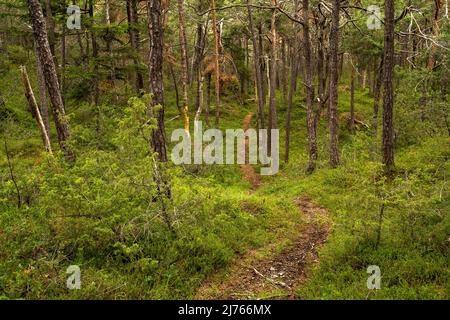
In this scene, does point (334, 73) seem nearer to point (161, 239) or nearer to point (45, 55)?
point (161, 239)


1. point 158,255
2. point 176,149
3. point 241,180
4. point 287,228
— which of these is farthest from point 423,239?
point 176,149

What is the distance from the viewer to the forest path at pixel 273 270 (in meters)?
6.61

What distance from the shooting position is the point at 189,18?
23188 millimetres

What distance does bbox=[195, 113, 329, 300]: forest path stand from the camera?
260 inches

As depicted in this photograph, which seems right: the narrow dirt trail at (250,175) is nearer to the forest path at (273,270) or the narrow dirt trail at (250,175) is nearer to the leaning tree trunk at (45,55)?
the forest path at (273,270)

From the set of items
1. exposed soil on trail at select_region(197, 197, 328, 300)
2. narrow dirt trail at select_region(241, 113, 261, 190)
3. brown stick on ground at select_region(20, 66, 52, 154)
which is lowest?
narrow dirt trail at select_region(241, 113, 261, 190)

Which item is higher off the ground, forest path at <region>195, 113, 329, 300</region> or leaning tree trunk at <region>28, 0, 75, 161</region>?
leaning tree trunk at <region>28, 0, 75, 161</region>

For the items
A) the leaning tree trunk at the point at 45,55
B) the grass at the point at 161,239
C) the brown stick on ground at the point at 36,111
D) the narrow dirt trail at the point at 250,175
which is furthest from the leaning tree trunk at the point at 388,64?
the brown stick on ground at the point at 36,111

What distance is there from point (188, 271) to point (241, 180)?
11.2 meters

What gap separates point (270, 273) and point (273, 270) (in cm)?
15

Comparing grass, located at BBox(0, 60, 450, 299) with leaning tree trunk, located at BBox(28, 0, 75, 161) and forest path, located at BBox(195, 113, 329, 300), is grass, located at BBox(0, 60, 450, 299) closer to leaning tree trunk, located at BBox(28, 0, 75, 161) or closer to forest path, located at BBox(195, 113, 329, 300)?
forest path, located at BBox(195, 113, 329, 300)

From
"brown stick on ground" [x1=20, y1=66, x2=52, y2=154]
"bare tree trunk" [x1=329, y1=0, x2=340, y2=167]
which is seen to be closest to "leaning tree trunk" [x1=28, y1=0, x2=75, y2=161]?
"brown stick on ground" [x1=20, y1=66, x2=52, y2=154]
